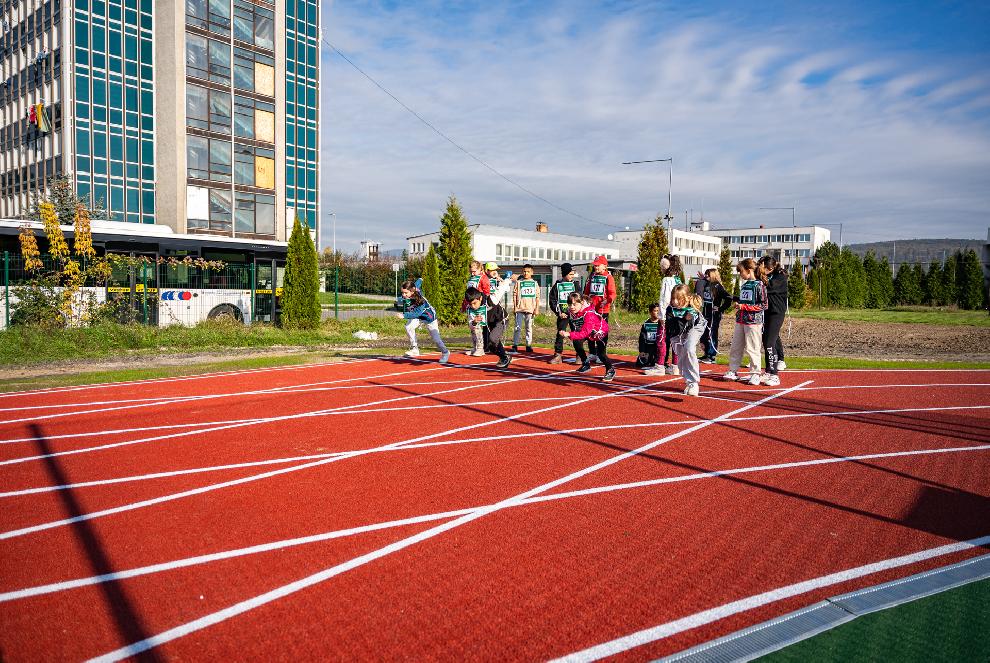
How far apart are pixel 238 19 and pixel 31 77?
14.8 meters

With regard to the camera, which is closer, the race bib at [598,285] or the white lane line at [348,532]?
the white lane line at [348,532]

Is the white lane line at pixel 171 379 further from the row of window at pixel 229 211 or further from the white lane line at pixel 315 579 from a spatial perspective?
the row of window at pixel 229 211

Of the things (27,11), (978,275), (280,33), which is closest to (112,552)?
(280,33)

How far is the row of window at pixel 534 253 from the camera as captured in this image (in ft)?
232

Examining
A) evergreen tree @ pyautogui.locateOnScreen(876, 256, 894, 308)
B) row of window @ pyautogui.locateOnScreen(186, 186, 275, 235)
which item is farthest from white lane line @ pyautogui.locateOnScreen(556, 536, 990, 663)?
evergreen tree @ pyautogui.locateOnScreen(876, 256, 894, 308)

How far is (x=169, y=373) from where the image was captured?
12828 mm

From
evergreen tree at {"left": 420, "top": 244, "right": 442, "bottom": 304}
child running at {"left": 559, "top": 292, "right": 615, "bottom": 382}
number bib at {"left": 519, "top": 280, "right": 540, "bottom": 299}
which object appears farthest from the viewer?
evergreen tree at {"left": 420, "top": 244, "right": 442, "bottom": 304}

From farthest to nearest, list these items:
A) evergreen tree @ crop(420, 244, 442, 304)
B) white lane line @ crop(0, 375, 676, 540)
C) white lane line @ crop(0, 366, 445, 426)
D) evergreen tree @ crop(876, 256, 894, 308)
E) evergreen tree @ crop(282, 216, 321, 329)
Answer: evergreen tree @ crop(876, 256, 894, 308)
evergreen tree @ crop(420, 244, 442, 304)
evergreen tree @ crop(282, 216, 321, 329)
white lane line @ crop(0, 366, 445, 426)
white lane line @ crop(0, 375, 676, 540)

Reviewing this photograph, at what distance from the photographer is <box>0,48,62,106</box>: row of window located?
38.0 m

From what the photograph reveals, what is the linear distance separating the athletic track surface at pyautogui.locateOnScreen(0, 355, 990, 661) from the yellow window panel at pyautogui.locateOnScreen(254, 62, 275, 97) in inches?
1321

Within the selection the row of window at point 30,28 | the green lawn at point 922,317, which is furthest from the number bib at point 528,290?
the row of window at point 30,28

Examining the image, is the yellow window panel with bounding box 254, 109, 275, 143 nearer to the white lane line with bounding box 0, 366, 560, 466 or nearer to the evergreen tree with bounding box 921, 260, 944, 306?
the white lane line with bounding box 0, 366, 560, 466

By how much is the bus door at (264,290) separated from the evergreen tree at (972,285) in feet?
166

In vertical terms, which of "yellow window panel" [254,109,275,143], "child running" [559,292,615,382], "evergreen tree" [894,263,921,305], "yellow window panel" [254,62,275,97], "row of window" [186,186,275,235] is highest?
"yellow window panel" [254,62,275,97]
